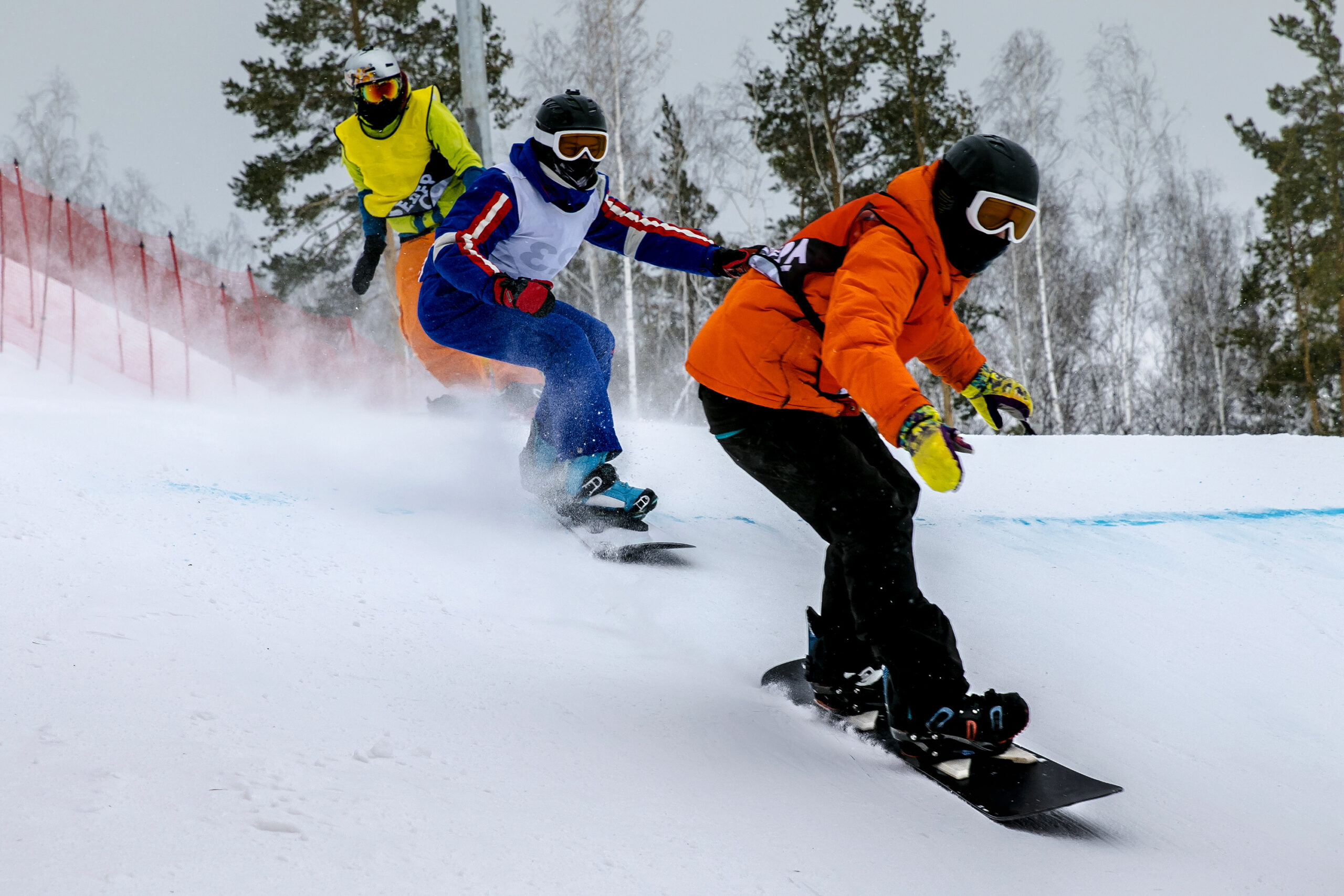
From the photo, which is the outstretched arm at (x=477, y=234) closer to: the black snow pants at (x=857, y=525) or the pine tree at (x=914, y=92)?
the black snow pants at (x=857, y=525)

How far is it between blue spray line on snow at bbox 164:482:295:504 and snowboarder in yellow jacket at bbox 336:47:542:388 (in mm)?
1278

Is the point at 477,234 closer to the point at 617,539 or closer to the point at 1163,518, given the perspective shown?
the point at 617,539

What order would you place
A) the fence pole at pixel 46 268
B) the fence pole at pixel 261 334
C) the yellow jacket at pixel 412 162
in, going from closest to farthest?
the yellow jacket at pixel 412 162 → the fence pole at pixel 46 268 → the fence pole at pixel 261 334

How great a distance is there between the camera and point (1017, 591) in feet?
10.7

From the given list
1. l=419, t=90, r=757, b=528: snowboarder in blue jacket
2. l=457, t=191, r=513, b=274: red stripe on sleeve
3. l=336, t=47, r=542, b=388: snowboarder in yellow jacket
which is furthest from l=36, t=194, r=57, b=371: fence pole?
l=457, t=191, r=513, b=274: red stripe on sleeve

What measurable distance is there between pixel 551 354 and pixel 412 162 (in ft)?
5.94

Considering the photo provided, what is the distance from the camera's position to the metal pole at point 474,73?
5973 millimetres

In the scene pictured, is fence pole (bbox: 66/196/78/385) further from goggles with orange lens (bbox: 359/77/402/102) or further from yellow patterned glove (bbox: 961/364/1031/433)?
yellow patterned glove (bbox: 961/364/1031/433)

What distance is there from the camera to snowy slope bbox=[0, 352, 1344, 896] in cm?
126

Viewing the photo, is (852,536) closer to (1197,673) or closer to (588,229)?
(1197,673)

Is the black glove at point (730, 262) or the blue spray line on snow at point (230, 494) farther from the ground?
the black glove at point (730, 262)

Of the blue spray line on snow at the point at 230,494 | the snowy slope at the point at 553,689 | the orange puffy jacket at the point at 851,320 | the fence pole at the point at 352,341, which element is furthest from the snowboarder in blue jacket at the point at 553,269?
the fence pole at the point at 352,341

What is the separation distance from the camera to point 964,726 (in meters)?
1.89

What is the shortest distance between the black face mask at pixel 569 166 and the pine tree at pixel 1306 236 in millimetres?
17076
